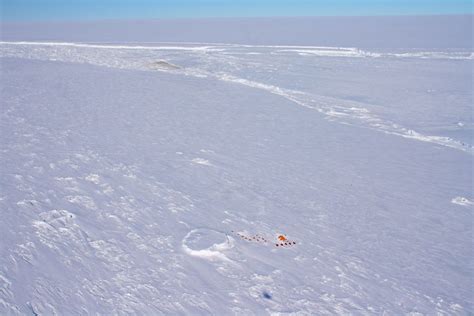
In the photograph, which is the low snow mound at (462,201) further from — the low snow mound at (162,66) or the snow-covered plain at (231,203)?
the low snow mound at (162,66)

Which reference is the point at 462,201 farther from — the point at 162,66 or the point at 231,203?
the point at 162,66

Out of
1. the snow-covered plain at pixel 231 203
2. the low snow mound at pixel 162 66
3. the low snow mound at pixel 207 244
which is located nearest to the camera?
the snow-covered plain at pixel 231 203

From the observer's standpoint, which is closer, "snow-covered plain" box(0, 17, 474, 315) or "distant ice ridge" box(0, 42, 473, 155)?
"snow-covered plain" box(0, 17, 474, 315)

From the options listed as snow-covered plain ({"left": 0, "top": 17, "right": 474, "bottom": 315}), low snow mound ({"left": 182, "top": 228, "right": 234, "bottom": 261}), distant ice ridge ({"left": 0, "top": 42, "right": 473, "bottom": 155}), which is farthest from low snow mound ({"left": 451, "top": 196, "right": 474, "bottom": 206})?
low snow mound ({"left": 182, "top": 228, "right": 234, "bottom": 261})

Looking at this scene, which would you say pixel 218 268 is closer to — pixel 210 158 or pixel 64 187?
pixel 64 187

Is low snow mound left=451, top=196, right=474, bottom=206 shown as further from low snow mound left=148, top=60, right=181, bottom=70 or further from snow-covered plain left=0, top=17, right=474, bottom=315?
low snow mound left=148, top=60, right=181, bottom=70

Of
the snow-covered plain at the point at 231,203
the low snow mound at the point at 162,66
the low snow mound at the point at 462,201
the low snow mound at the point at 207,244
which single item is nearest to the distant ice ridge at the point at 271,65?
the low snow mound at the point at 162,66

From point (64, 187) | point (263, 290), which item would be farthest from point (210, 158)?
point (263, 290)
